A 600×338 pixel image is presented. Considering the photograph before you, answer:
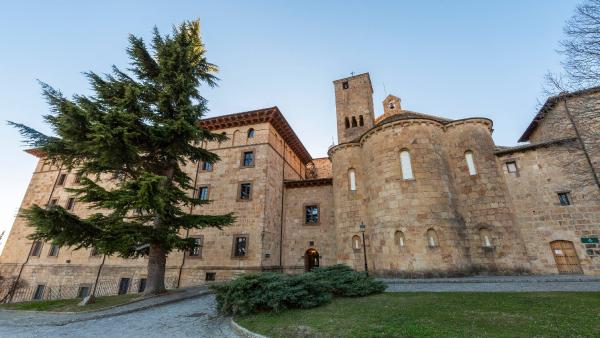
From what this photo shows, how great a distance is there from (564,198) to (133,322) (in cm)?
2324

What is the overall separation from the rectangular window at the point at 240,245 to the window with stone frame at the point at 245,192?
308 cm

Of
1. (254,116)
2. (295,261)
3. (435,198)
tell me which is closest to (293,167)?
(254,116)

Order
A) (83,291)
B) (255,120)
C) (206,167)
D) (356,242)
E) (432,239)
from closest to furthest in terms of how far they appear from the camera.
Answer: (432,239), (356,242), (83,291), (255,120), (206,167)

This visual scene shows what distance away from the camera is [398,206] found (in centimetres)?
1616

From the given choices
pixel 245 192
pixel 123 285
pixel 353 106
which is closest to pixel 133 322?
pixel 245 192

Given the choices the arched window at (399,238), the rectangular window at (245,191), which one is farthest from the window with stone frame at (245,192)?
the arched window at (399,238)

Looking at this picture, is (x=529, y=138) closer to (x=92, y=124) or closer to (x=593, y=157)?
(x=593, y=157)

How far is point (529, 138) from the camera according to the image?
2247cm

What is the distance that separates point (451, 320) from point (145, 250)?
13.8 m

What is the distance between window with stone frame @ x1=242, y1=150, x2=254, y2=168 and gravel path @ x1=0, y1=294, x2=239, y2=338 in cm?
1263

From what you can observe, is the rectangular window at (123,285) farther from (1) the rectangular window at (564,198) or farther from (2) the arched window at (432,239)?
(1) the rectangular window at (564,198)

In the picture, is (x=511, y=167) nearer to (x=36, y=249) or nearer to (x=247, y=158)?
(x=247, y=158)

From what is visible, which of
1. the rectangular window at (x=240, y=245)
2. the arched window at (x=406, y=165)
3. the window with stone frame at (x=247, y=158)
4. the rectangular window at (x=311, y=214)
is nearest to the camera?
the arched window at (x=406, y=165)

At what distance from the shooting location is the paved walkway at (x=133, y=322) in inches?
287
